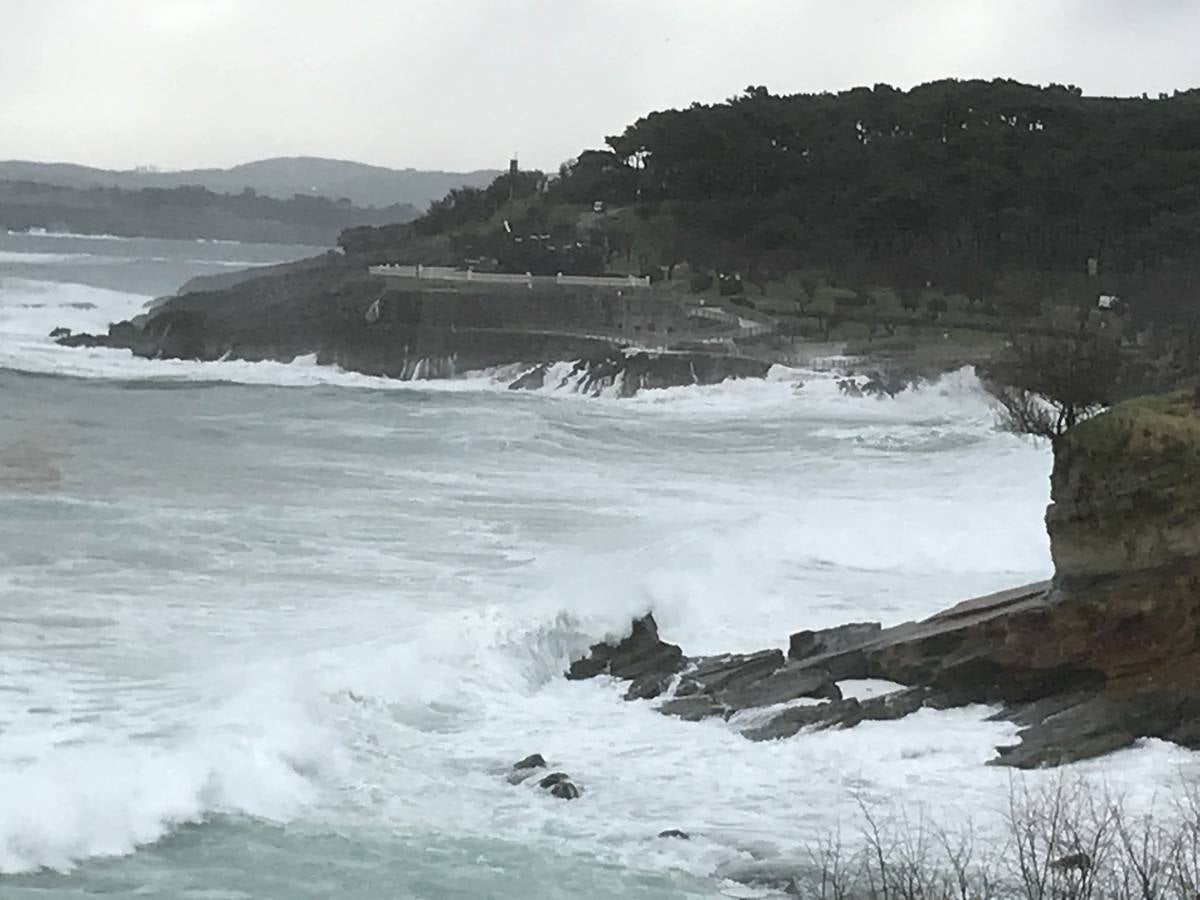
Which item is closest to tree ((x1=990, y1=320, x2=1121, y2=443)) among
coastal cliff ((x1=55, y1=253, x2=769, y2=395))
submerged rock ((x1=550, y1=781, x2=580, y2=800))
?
submerged rock ((x1=550, y1=781, x2=580, y2=800))

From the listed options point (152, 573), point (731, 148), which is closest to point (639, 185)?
point (731, 148)

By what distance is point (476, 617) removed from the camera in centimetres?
1608

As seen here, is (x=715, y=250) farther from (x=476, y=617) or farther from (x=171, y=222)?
(x=171, y=222)

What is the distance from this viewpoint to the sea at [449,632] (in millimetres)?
10453

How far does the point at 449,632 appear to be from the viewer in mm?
15570

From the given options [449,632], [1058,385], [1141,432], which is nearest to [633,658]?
[449,632]

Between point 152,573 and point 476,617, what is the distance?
14.6 ft

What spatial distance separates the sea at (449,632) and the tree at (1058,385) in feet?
2.66

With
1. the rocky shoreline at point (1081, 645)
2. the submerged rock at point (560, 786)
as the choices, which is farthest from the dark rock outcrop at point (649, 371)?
the submerged rock at point (560, 786)

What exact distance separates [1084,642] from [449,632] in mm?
5605

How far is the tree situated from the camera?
23.3 m

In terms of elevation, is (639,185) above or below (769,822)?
above

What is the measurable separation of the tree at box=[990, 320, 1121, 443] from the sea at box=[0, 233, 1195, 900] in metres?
0.81

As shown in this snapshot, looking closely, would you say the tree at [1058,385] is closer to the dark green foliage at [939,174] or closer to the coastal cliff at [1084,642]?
the coastal cliff at [1084,642]
